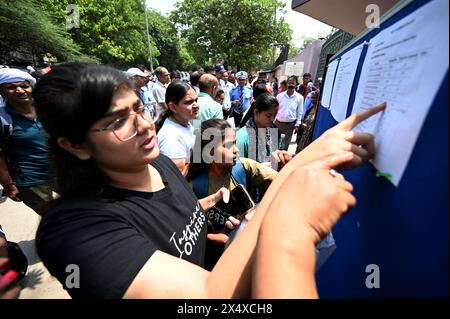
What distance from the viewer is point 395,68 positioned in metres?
0.69

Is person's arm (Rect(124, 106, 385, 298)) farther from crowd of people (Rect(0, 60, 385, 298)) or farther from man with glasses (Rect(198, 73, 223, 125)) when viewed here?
man with glasses (Rect(198, 73, 223, 125))

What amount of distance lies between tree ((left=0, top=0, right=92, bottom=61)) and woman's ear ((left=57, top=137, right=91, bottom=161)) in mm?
20424

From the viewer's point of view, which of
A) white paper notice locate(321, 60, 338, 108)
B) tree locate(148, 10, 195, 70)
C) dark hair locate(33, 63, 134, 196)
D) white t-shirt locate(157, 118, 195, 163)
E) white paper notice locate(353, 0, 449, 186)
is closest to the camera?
white paper notice locate(353, 0, 449, 186)

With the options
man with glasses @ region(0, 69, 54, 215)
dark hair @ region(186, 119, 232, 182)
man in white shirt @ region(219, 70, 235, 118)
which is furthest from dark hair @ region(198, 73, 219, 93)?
man in white shirt @ region(219, 70, 235, 118)

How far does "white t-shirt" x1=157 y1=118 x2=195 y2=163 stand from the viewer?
241 centimetres

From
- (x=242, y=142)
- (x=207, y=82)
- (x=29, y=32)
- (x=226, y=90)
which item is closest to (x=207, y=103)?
(x=207, y=82)

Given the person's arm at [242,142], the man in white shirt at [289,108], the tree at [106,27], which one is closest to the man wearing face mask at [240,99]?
the man in white shirt at [289,108]

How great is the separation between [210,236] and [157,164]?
632 millimetres

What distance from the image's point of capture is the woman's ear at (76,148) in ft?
3.34

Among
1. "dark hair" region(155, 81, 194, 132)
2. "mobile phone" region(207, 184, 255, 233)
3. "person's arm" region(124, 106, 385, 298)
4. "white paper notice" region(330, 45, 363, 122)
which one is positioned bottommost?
"mobile phone" region(207, 184, 255, 233)

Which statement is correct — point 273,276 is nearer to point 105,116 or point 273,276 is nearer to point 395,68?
point 395,68

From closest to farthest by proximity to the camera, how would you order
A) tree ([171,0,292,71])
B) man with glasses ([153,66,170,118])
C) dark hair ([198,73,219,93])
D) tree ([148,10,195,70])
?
dark hair ([198,73,219,93]) < man with glasses ([153,66,170,118]) < tree ([171,0,292,71]) < tree ([148,10,195,70])

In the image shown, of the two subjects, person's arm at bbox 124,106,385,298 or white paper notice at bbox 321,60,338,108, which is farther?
white paper notice at bbox 321,60,338,108

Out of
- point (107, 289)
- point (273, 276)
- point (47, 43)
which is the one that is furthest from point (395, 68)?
point (47, 43)
